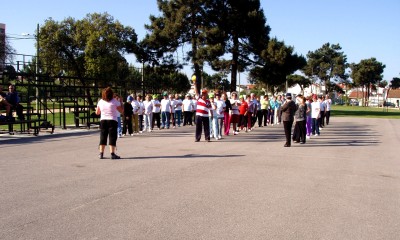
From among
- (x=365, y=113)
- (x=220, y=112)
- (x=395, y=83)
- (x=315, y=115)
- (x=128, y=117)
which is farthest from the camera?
(x=395, y=83)

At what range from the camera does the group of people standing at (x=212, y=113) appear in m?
11.5

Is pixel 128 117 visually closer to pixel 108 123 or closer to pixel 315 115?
pixel 108 123

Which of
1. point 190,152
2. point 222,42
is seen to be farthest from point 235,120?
point 222,42

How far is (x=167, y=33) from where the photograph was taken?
43625 mm

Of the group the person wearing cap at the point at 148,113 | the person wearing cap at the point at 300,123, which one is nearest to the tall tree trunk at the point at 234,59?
the person wearing cap at the point at 148,113

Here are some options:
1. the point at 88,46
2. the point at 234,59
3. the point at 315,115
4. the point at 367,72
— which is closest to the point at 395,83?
the point at 367,72

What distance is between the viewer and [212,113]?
17.8 m

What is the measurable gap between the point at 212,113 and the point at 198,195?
416 inches

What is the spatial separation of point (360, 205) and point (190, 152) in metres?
6.75

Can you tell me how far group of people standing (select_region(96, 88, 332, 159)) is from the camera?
37.9 feet

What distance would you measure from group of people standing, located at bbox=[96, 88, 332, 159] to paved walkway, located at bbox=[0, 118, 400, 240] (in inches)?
53.4

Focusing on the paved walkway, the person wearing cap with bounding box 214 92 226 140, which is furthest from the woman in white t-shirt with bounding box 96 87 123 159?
the person wearing cap with bounding box 214 92 226 140

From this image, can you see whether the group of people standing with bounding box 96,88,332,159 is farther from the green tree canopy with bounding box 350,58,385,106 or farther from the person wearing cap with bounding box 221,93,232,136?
the green tree canopy with bounding box 350,58,385,106

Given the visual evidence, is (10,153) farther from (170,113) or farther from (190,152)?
(170,113)
